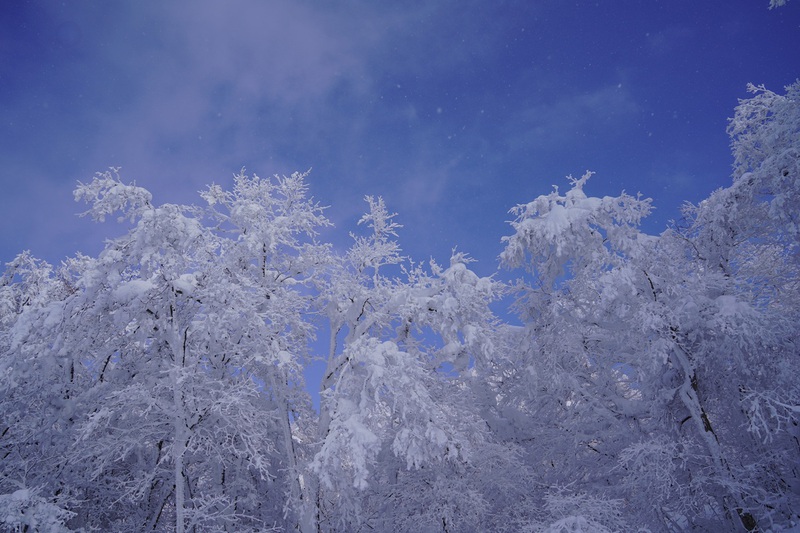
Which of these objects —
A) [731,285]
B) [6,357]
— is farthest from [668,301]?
[6,357]

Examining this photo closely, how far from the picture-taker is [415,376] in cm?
1022

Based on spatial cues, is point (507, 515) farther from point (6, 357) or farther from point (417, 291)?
point (6, 357)

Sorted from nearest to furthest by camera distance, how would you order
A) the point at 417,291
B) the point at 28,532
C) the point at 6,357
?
the point at 28,532
the point at 6,357
the point at 417,291

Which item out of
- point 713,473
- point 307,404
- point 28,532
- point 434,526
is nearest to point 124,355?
point 28,532

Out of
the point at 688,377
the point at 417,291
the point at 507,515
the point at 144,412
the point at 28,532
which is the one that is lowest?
the point at 507,515

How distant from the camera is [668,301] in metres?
→ 10.3

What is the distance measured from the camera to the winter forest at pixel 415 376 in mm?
8883

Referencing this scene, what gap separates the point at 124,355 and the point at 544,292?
10.9 meters

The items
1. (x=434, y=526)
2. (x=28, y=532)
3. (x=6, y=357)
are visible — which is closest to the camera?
(x=28, y=532)

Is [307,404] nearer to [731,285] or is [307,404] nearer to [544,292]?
[544,292]

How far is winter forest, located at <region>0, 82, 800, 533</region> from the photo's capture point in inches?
350

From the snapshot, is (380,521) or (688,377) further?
(380,521)

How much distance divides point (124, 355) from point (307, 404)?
4711 millimetres

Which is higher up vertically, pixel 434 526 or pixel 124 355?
pixel 124 355
